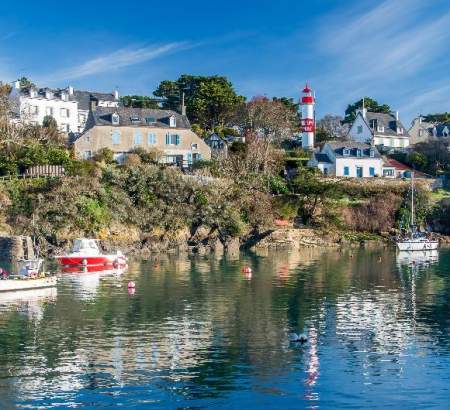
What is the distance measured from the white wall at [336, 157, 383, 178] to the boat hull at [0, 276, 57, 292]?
240ft

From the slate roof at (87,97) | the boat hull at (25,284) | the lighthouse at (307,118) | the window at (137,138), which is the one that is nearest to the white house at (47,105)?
the slate roof at (87,97)

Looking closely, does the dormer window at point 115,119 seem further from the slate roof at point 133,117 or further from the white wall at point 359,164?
the white wall at point 359,164

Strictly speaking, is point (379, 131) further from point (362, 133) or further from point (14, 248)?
point (14, 248)

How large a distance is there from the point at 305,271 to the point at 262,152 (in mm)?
47455

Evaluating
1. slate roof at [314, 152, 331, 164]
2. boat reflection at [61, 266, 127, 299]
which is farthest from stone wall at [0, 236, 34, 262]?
slate roof at [314, 152, 331, 164]

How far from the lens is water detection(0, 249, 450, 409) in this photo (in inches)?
1106

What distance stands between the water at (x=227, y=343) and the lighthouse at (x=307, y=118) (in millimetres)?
68997

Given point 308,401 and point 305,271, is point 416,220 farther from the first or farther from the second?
point 308,401

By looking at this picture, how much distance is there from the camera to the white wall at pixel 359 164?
395ft

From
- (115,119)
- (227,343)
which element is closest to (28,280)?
(227,343)

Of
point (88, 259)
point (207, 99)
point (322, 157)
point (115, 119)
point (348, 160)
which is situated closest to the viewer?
point (88, 259)

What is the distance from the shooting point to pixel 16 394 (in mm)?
27969

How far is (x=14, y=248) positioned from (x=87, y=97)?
7383 centimetres

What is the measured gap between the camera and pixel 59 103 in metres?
134
